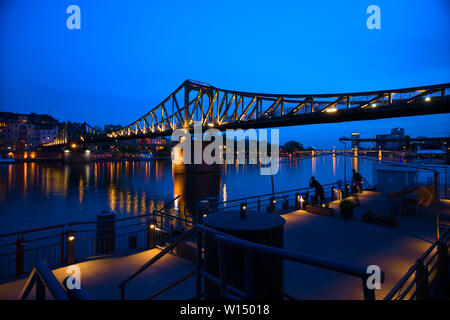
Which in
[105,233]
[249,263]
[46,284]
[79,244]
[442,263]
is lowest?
[79,244]

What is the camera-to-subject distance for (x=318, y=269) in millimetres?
6422

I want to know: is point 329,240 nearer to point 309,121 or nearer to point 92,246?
point 92,246

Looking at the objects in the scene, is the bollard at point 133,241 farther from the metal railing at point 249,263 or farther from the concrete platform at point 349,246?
the metal railing at point 249,263

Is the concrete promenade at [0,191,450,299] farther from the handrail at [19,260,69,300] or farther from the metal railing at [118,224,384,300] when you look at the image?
the handrail at [19,260,69,300]

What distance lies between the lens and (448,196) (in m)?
17.2

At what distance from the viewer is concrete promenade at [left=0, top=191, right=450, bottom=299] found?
5625 millimetres

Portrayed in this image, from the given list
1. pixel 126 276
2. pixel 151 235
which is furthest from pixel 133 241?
pixel 126 276

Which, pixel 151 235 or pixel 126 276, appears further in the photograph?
pixel 151 235

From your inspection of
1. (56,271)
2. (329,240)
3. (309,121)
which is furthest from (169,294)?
(309,121)

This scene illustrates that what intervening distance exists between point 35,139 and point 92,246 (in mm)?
168009

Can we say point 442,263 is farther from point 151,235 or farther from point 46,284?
point 151,235

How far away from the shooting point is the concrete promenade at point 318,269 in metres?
5.62

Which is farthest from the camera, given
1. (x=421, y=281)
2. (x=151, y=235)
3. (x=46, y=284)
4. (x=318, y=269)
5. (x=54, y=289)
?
(x=151, y=235)

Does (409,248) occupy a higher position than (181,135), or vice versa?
(181,135)
